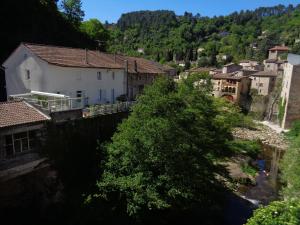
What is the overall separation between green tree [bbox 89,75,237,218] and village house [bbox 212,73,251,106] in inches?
1852

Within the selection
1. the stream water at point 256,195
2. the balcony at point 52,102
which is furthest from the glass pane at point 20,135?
the stream water at point 256,195

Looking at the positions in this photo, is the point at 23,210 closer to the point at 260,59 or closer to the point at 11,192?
the point at 11,192

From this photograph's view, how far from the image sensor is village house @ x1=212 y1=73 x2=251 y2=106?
64562 mm

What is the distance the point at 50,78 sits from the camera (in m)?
25.6

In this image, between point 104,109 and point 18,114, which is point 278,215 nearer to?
point 18,114

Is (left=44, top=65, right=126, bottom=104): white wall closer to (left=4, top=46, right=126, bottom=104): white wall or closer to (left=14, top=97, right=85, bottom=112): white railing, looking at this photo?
(left=4, top=46, right=126, bottom=104): white wall

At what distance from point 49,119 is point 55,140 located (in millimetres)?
1674

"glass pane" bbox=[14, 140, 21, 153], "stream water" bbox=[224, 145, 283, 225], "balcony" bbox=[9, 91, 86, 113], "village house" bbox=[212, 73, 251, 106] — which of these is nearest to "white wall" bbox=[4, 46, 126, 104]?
"balcony" bbox=[9, 91, 86, 113]

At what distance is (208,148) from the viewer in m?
21.2

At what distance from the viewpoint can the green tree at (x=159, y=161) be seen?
17.5m

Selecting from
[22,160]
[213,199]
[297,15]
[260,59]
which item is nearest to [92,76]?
[22,160]

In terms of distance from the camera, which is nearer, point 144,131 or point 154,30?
point 144,131

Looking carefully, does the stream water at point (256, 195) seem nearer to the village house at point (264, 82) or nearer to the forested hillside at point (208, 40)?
the village house at point (264, 82)

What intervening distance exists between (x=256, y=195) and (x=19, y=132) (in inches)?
836
